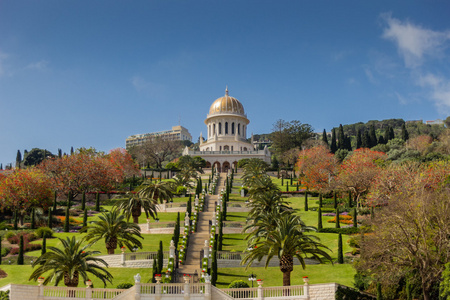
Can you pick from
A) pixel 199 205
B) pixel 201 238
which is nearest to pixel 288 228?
pixel 201 238

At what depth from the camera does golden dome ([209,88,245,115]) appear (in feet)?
366

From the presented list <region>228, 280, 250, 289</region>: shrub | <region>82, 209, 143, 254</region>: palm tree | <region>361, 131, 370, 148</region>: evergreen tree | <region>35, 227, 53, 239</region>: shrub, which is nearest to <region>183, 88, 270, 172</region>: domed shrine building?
<region>361, 131, 370, 148</region>: evergreen tree

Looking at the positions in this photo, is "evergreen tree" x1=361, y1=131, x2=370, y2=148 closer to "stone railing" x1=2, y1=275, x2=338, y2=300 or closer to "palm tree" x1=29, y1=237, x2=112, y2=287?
"stone railing" x1=2, y1=275, x2=338, y2=300

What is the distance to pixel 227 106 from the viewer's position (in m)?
112

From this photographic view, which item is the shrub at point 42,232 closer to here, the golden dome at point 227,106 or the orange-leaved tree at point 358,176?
the orange-leaved tree at point 358,176

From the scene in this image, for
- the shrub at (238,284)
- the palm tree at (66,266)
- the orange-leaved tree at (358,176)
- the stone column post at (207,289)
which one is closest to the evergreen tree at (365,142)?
the orange-leaved tree at (358,176)

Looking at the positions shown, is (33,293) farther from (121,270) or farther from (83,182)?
(83,182)

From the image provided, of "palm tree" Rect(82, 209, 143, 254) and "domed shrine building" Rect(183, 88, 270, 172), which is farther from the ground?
"domed shrine building" Rect(183, 88, 270, 172)

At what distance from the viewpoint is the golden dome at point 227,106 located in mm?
111688

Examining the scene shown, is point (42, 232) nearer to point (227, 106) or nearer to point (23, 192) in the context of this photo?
point (23, 192)

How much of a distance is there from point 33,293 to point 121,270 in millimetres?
8329

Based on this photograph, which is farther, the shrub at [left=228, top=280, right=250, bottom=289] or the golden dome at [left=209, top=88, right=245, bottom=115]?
the golden dome at [left=209, top=88, right=245, bottom=115]

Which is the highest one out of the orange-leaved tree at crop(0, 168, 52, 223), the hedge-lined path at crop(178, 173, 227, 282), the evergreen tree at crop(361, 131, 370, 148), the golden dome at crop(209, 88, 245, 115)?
the golden dome at crop(209, 88, 245, 115)

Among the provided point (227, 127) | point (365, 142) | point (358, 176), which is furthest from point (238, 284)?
point (227, 127)
